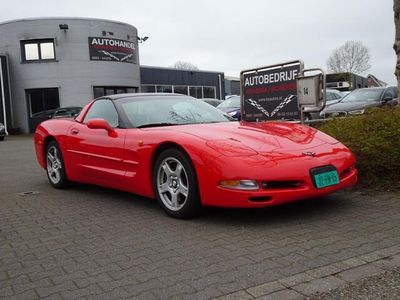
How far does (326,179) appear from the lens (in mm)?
4477

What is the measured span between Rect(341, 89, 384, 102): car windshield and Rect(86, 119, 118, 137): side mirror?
10.3m

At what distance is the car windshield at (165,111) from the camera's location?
18.1 feet

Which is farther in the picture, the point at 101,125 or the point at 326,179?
the point at 101,125

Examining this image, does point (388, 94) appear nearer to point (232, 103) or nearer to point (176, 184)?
point (232, 103)

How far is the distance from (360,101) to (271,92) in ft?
18.5

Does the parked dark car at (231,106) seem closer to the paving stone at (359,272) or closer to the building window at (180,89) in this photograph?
the paving stone at (359,272)

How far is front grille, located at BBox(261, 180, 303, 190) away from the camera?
4258mm

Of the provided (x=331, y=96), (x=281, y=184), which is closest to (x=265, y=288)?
(x=281, y=184)

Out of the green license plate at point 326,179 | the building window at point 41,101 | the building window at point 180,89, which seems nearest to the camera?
the green license plate at point 326,179

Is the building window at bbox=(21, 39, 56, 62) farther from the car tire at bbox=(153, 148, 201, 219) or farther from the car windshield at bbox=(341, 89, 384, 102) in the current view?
the car tire at bbox=(153, 148, 201, 219)

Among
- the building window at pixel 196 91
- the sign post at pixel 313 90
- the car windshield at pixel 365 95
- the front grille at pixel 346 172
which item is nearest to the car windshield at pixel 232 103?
the car windshield at pixel 365 95

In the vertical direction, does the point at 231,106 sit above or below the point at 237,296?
above

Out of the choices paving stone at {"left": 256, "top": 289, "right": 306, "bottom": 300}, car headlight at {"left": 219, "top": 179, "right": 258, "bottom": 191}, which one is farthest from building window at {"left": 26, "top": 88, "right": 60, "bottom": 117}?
paving stone at {"left": 256, "top": 289, "right": 306, "bottom": 300}

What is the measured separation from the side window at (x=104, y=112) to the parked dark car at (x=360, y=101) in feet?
27.4
